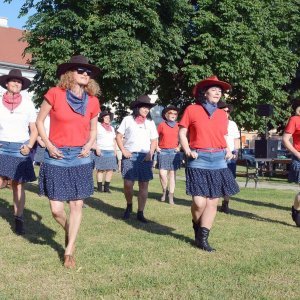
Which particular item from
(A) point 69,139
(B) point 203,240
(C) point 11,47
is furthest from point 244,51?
(C) point 11,47

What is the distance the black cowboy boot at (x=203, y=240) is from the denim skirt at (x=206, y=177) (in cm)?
42

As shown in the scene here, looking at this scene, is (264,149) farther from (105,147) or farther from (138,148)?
(138,148)

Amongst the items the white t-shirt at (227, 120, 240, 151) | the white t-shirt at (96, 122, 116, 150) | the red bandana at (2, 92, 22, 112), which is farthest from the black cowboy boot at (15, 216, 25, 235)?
the white t-shirt at (96, 122, 116, 150)

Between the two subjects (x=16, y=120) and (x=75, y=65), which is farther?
(x=16, y=120)

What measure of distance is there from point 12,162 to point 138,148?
2.32 metres

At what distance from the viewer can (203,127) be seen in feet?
21.0

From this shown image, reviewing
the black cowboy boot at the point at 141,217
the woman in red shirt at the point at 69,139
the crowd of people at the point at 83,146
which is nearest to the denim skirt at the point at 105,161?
the crowd of people at the point at 83,146

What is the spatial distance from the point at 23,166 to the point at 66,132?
1927 millimetres

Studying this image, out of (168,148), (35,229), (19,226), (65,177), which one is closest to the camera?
(65,177)

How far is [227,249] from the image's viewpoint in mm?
6434

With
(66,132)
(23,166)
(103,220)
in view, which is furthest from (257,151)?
(66,132)

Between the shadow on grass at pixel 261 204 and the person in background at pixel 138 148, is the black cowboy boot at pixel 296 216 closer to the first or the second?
the person in background at pixel 138 148

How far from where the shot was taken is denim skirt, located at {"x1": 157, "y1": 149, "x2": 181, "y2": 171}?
11.8m

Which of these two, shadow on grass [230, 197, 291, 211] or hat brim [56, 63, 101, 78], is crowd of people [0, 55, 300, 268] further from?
shadow on grass [230, 197, 291, 211]
